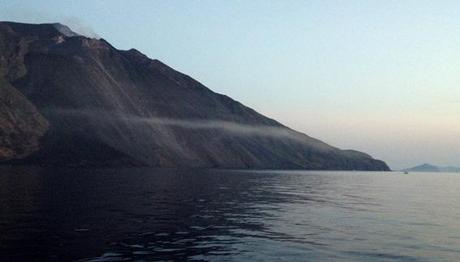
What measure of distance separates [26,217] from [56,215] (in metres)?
3.17

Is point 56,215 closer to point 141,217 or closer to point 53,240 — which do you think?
point 141,217

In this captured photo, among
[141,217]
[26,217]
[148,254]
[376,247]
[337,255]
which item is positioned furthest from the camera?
[141,217]

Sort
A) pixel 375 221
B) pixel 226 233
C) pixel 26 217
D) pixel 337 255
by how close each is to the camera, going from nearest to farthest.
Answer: pixel 337 255 → pixel 226 233 → pixel 26 217 → pixel 375 221

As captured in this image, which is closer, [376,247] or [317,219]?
[376,247]

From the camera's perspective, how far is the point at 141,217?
48.5 metres

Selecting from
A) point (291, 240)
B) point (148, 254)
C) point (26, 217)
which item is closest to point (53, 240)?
point (148, 254)

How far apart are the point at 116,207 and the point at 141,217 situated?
878 centimetres

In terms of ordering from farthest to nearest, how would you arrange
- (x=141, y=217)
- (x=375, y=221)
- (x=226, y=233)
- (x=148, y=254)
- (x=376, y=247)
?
(x=375, y=221) < (x=141, y=217) < (x=226, y=233) < (x=376, y=247) < (x=148, y=254)

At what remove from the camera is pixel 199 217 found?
50.7m

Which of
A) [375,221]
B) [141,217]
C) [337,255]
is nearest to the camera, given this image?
[337,255]

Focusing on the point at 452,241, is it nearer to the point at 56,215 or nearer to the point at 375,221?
the point at 375,221

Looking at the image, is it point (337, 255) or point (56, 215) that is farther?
point (56, 215)

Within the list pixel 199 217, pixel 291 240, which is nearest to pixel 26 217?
pixel 199 217

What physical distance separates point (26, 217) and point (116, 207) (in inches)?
514
